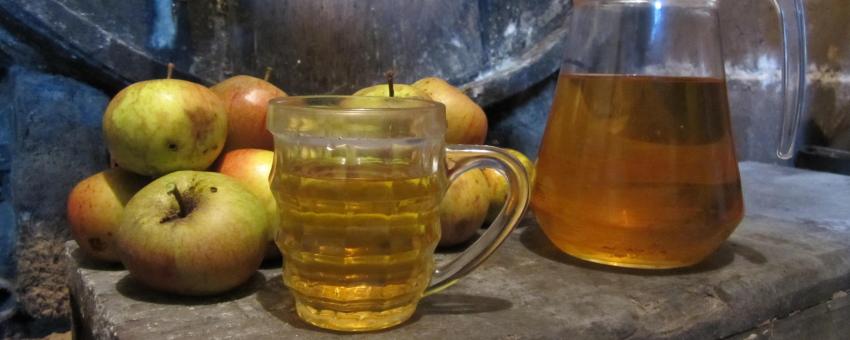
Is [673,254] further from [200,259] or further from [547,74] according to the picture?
[547,74]

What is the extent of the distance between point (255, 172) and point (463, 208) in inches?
8.7

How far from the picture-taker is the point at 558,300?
626 mm

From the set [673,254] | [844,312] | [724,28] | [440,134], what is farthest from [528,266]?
[724,28]

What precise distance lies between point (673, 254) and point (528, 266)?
0.14 meters

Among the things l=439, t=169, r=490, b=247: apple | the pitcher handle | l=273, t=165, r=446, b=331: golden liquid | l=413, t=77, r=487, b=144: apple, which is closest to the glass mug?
l=273, t=165, r=446, b=331: golden liquid

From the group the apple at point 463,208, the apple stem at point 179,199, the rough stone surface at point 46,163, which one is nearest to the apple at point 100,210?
the apple stem at point 179,199

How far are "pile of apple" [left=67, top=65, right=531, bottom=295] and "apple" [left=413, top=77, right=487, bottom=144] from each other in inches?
0.5

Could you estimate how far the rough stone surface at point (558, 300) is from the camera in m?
0.55

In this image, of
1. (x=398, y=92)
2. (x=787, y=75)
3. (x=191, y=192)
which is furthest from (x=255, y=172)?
(x=787, y=75)

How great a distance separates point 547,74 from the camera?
1256 millimetres

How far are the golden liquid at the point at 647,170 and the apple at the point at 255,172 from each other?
0.28 m

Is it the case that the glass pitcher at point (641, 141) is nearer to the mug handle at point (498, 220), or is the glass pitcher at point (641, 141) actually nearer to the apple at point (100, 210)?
the mug handle at point (498, 220)

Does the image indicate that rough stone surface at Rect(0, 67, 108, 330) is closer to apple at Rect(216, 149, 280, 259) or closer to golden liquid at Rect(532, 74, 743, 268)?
apple at Rect(216, 149, 280, 259)

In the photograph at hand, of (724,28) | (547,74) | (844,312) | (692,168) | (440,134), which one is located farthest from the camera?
(724,28)
